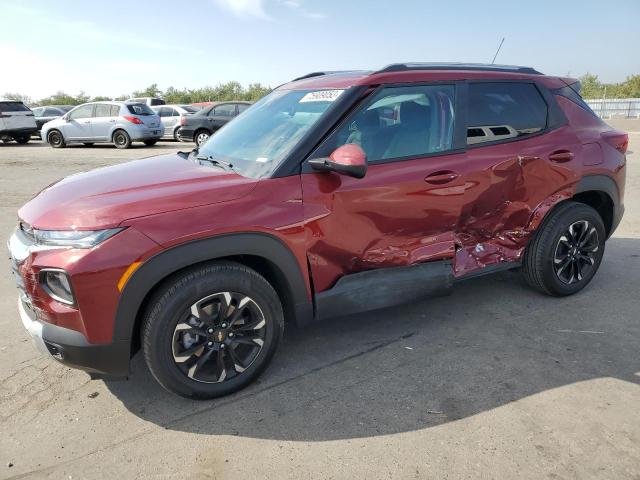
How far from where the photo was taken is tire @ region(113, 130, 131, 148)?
15.9m

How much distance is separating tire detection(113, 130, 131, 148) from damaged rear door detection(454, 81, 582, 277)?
14.6 m

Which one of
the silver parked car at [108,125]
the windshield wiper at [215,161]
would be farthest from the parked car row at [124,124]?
the windshield wiper at [215,161]

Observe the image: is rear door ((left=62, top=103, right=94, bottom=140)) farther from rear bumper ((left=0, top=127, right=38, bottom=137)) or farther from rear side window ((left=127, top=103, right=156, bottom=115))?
rear bumper ((left=0, top=127, right=38, bottom=137))

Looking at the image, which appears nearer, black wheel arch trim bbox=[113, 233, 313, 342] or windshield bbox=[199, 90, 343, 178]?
black wheel arch trim bbox=[113, 233, 313, 342]

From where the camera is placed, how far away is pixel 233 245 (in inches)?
101

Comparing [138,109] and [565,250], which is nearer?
[565,250]

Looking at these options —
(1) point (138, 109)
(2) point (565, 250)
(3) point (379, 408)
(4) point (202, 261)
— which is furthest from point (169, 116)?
(3) point (379, 408)

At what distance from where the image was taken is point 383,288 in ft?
10.0

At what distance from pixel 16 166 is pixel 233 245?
40.3 feet

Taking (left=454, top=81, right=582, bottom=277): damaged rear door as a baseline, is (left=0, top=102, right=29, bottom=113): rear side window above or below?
above

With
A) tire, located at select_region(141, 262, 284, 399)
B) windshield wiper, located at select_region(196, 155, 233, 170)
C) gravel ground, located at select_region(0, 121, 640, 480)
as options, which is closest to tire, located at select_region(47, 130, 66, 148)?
gravel ground, located at select_region(0, 121, 640, 480)

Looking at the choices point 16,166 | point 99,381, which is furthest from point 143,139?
point 99,381

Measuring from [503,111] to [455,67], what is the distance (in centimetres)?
49

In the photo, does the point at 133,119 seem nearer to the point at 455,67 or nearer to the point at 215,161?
the point at 215,161
